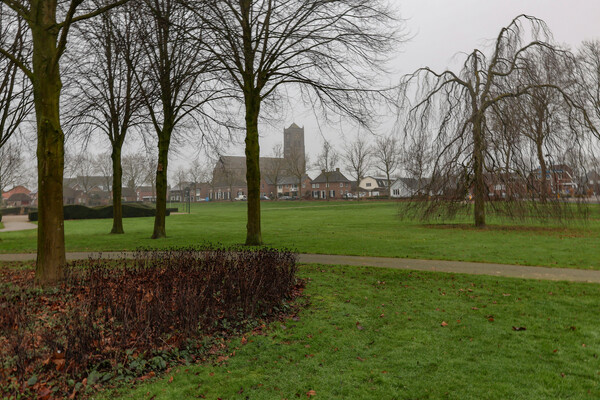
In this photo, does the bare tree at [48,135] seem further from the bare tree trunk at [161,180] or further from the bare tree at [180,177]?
the bare tree at [180,177]

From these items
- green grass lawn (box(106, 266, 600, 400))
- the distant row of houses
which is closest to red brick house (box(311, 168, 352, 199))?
the distant row of houses

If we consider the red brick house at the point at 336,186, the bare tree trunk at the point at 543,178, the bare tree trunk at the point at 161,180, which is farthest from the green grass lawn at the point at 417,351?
the red brick house at the point at 336,186

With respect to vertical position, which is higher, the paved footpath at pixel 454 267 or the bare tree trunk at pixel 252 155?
the bare tree trunk at pixel 252 155

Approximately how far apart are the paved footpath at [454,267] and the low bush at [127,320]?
2572mm

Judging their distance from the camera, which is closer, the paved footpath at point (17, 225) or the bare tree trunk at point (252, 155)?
the bare tree trunk at point (252, 155)

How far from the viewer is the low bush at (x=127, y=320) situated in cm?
397

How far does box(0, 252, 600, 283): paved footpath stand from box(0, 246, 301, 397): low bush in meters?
2.57

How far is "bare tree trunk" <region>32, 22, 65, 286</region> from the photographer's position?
7301 mm

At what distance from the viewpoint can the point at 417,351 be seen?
489 cm

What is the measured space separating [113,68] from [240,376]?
18.4m

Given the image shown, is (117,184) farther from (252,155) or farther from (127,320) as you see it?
(127,320)

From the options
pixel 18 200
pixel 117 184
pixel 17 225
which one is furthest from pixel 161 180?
pixel 18 200

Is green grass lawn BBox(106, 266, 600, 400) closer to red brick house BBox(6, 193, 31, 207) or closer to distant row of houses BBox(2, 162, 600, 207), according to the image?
distant row of houses BBox(2, 162, 600, 207)

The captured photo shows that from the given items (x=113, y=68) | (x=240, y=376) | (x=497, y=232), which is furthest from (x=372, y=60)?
(x=113, y=68)
